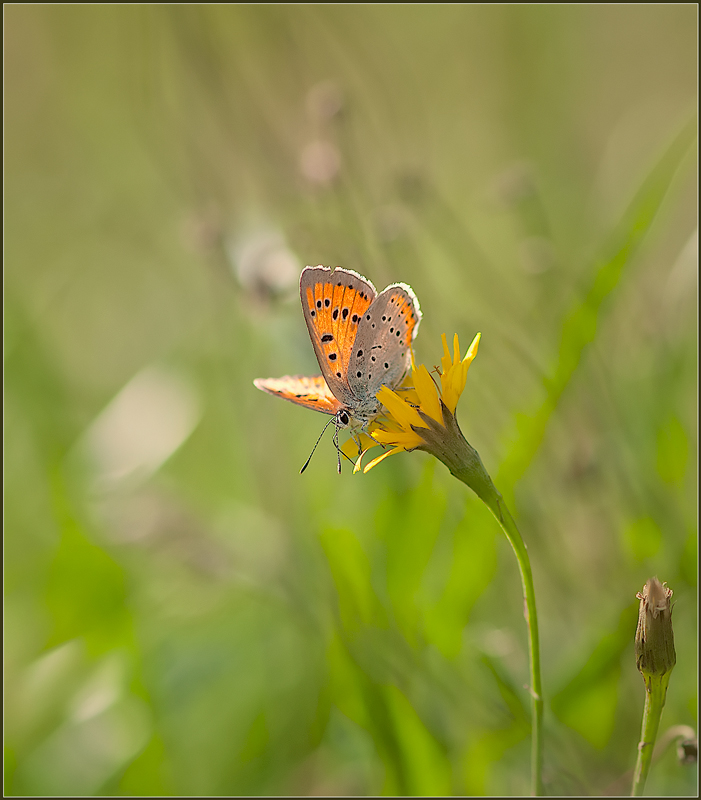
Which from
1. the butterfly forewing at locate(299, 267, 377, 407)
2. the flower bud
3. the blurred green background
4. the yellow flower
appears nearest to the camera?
the flower bud

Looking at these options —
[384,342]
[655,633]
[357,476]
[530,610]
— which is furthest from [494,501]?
[357,476]

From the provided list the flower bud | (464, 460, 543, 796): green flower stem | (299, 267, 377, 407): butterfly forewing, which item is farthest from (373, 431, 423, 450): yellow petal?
the flower bud

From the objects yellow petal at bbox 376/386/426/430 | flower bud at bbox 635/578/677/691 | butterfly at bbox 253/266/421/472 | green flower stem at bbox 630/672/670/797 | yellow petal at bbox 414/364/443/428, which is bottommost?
green flower stem at bbox 630/672/670/797

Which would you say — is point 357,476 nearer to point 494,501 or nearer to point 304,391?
point 304,391

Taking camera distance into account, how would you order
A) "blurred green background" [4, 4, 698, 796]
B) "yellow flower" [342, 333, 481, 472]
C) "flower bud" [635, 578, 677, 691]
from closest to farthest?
"flower bud" [635, 578, 677, 691] → "yellow flower" [342, 333, 481, 472] → "blurred green background" [4, 4, 698, 796]

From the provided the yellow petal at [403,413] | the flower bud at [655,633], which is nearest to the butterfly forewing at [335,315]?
the yellow petal at [403,413]

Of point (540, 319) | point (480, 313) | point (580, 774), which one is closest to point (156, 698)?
point (580, 774)

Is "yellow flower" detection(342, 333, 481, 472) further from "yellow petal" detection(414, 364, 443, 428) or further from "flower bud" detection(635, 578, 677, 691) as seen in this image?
"flower bud" detection(635, 578, 677, 691)
